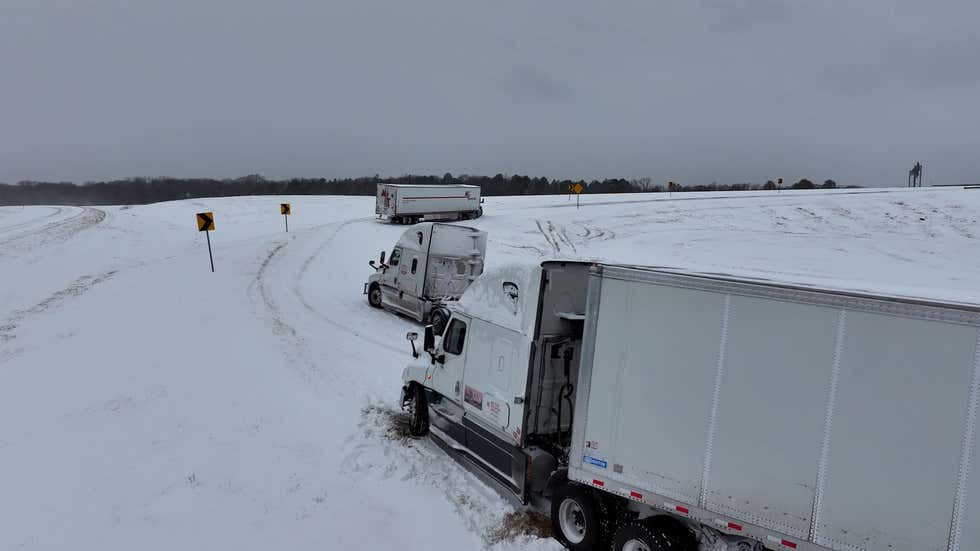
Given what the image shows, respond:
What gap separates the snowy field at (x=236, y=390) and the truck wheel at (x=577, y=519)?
24cm

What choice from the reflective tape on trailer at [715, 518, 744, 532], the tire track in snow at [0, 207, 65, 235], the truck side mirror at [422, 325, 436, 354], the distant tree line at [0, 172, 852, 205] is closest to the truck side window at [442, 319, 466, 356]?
the truck side mirror at [422, 325, 436, 354]

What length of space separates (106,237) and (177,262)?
13879 millimetres

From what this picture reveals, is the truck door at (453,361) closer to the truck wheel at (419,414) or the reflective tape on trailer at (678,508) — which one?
the truck wheel at (419,414)

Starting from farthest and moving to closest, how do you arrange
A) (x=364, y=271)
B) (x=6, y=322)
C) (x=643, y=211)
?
(x=643, y=211), (x=364, y=271), (x=6, y=322)

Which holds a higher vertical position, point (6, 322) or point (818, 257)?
point (818, 257)

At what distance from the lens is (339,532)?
291 inches

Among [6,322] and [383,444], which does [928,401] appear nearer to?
[383,444]

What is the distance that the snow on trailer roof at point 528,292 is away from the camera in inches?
186

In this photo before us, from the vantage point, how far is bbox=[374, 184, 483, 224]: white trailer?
4122cm

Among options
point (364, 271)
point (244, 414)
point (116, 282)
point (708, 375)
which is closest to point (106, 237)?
point (116, 282)

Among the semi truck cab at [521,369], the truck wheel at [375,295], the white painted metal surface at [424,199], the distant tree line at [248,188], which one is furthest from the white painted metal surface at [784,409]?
the distant tree line at [248,188]

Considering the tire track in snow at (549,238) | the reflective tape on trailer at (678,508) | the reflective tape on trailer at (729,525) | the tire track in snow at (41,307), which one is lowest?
the tire track in snow at (41,307)

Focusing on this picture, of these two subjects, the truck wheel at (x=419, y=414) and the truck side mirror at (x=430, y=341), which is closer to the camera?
the truck side mirror at (x=430, y=341)

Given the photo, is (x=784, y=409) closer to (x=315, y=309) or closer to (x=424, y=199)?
(x=315, y=309)
